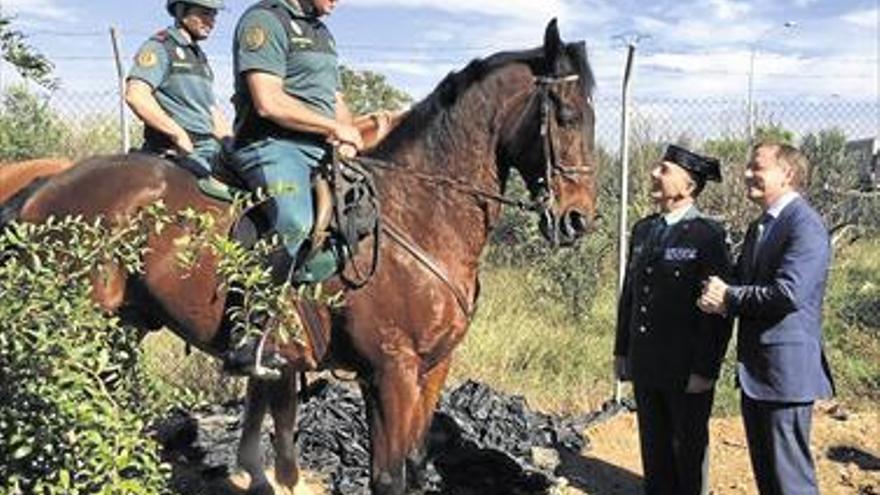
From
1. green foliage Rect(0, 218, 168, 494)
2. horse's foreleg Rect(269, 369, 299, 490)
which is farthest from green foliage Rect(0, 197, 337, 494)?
horse's foreleg Rect(269, 369, 299, 490)

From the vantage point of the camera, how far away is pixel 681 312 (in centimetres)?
510

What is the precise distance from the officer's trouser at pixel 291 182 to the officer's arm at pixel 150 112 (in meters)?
A: 1.17

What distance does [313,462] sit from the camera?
6.47 m

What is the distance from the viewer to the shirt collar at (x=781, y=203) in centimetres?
468

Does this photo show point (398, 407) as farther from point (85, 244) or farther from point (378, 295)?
point (85, 244)

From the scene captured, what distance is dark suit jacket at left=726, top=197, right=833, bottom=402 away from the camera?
453 centimetres

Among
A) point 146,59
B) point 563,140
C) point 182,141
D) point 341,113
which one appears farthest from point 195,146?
point 563,140

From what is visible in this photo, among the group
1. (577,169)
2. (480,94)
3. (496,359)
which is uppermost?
(480,94)

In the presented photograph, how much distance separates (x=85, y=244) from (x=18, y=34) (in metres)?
0.60

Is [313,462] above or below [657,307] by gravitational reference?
below

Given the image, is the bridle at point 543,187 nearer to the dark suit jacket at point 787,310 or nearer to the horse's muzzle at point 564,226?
the horse's muzzle at point 564,226

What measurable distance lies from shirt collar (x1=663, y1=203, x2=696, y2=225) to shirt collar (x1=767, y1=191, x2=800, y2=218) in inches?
20.4

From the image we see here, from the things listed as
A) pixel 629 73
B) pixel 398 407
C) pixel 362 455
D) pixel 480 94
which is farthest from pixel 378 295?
pixel 629 73

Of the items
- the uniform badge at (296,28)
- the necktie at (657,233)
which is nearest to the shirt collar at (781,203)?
the necktie at (657,233)
